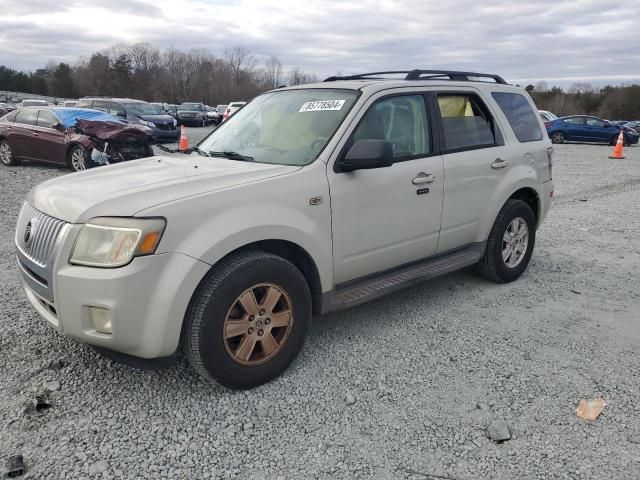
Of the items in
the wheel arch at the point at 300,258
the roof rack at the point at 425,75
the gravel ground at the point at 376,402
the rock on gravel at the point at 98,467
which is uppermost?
the roof rack at the point at 425,75

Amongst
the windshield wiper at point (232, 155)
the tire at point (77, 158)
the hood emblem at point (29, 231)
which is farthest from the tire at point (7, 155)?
the hood emblem at point (29, 231)

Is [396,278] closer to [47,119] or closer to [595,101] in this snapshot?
[47,119]

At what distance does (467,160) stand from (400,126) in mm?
737

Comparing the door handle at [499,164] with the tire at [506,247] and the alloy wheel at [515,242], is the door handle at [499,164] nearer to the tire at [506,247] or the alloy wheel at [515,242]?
the tire at [506,247]

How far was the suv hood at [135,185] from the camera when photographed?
2707 mm

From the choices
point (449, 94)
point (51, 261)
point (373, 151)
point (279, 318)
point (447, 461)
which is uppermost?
point (449, 94)

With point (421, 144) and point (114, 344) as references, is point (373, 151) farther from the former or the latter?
point (114, 344)

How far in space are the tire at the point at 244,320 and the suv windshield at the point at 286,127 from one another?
0.83 meters

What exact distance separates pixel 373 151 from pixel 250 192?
2.72 ft

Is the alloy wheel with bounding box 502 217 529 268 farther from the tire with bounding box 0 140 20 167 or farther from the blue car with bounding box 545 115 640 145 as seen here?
the blue car with bounding box 545 115 640 145

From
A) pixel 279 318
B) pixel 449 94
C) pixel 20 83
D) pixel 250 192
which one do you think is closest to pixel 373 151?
pixel 250 192

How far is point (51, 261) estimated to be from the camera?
2723 millimetres

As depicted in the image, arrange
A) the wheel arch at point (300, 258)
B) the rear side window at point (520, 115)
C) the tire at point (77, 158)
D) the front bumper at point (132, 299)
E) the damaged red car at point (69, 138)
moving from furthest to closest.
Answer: the tire at point (77, 158)
the damaged red car at point (69, 138)
the rear side window at point (520, 115)
the wheel arch at point (300, 258)
the front bumper at point (132, 299)

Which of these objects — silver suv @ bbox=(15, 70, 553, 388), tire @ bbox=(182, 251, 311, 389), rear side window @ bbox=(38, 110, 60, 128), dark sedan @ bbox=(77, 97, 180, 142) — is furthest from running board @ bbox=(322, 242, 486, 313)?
dark sedan @ bbox=(77, 97, 180, 142)
